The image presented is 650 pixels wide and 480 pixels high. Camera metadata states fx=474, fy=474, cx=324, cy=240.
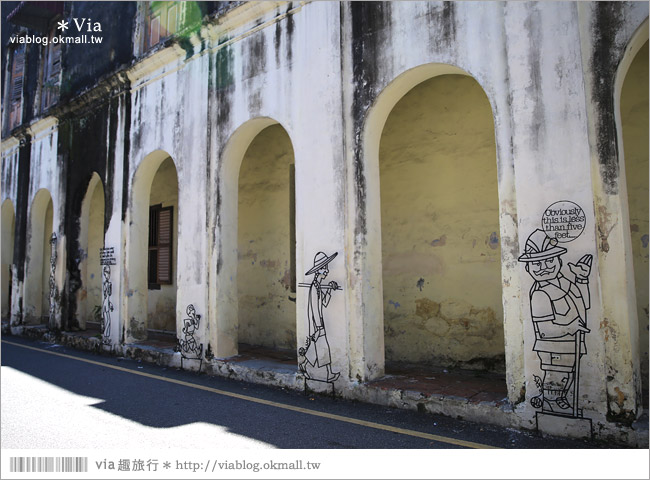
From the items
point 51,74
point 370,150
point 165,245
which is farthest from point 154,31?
point 370,150

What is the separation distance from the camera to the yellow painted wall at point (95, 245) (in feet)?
43.7

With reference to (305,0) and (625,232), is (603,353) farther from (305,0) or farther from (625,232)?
(305,0)

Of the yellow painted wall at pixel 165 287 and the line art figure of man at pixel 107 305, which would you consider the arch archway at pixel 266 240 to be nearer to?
the yellow painted wall at pixel 165 287

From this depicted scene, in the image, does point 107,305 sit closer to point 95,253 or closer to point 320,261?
point 95,253

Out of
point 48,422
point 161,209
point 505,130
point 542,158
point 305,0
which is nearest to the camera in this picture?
point 542,158

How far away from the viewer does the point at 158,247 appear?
11422mm

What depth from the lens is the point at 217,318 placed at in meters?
7.27

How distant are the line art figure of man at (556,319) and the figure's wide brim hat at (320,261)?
2344 millimetres

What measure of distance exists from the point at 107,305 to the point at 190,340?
2.97 m

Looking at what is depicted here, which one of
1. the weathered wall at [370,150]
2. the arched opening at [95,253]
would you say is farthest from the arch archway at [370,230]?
the arched opening at [95,253]

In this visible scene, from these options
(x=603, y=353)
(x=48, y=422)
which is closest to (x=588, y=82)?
(x=603, y=353)

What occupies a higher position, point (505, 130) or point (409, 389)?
point (505, 130)

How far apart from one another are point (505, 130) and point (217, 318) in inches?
192

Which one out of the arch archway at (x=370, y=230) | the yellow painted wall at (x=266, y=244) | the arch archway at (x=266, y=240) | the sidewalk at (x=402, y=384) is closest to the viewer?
the sidewalk at (x=402, y=384)
